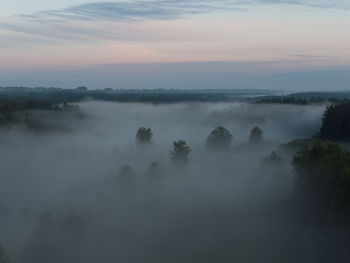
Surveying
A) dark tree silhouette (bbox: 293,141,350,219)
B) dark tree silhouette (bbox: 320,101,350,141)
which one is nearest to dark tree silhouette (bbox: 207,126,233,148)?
dark tree silhouette (bbox: 320,101,350,141)

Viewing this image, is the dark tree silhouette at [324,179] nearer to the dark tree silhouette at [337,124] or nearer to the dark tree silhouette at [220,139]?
the dark tree silhouette at [337,124]

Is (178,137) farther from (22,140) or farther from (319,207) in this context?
(319,207)

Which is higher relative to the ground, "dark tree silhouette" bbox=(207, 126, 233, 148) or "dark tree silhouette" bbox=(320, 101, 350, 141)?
"dark tree silhouette" bbox=(320, 101, 350, 141)

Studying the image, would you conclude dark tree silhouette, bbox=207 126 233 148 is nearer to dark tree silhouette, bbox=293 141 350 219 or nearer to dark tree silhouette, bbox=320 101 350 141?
dark tree silhouette, bbox=320 101 350 141

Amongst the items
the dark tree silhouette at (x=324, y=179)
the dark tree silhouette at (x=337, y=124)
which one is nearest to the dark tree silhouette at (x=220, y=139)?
the dark tree silhouette at (x=337, y=124)

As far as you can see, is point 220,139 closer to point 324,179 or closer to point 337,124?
point 337,124

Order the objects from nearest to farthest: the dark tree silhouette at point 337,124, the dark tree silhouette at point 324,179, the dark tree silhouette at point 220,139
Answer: the dark tree silhouette at point 324,179 → the dark tree silhouette at point 337,124 → the dark tree silhouette at point 220,139

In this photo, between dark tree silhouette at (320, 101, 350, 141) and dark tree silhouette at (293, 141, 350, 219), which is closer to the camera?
dark tree silhouette at (293, 141, 350, 219)

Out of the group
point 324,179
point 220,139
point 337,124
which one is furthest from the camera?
point 220,139

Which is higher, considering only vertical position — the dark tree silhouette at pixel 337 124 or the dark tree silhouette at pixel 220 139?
the dark tree silhouette at pixel 337 124

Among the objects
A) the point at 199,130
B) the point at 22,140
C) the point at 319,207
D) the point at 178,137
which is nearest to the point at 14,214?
the point at 319,207

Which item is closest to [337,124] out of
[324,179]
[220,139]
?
[220,139]

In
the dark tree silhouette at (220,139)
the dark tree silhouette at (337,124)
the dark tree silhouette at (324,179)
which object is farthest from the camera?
the dark tree silhouette at (220,139)

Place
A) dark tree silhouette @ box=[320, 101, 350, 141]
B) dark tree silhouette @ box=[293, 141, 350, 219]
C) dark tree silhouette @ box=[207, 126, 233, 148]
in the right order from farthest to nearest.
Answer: dark tree silhouette @ box=[207, 126, 233, 148], dark tree silhouette @ box=[320, 101, 350, 141], dark tree silhouette @ box=[293, 141, 350, 219]
